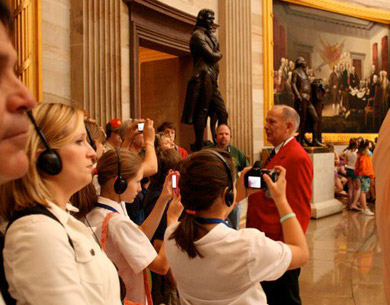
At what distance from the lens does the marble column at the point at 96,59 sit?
684 cm

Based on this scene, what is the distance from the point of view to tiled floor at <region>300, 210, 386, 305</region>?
14.1ft

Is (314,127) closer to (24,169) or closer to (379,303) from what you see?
(379,303)

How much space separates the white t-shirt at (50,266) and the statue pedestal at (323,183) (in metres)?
7.96

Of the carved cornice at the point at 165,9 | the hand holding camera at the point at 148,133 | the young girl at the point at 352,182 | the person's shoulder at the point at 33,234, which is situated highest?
the carved cornice at the point at 165,9

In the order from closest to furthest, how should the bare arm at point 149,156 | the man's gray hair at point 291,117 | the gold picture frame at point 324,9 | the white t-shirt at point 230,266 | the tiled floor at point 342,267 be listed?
the white t-shirt at point 230,266 < the bare arm at point 149,156 < the man's gray hair at point 291,117 < the tiled floor at point 342,267 < the gold picture frame at point 324,9

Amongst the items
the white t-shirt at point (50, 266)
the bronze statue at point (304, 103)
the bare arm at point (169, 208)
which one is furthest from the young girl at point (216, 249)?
the bronze statue at point (304, 103)

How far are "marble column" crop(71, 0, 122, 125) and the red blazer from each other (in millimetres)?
4182

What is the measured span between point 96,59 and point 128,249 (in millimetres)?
5502

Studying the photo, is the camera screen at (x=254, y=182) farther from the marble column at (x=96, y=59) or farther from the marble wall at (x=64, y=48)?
the marble column at (x=96, y=59)

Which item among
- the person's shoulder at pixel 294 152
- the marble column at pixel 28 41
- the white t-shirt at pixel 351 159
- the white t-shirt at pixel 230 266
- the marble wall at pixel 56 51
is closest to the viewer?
the white t-shirt at pixel 230 266

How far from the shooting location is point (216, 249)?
172 cm

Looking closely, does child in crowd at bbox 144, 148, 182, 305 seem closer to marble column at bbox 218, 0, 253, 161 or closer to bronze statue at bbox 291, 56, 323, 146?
bronze statue at bbox 291, 56, 323, 146

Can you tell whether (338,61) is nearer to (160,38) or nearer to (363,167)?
(363,167)

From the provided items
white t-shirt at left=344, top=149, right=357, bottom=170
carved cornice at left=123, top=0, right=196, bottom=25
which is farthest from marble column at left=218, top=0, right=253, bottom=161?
white t-shirt at left=344, top=149, right=357, bottom=170
